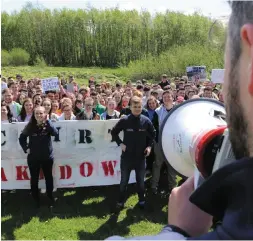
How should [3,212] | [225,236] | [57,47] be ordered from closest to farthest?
[225,236]
[3,212]
[57,47]

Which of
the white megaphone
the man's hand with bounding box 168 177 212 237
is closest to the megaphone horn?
the white megaphone

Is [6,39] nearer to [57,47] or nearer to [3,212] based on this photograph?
[57,47]

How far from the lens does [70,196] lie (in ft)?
20.2

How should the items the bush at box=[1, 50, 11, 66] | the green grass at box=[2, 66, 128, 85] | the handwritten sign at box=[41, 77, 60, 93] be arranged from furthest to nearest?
the bush at box=[1, 50, 11, 66]
the green grass at box=[2, 66, 128, 85]
the handwritten sign at box=[41, 77, 60, 93]

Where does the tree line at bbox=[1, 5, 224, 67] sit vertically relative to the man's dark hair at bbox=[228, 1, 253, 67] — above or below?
above

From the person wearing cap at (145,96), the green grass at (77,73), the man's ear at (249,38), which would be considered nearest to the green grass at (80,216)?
the person wearing cap at (145,96)

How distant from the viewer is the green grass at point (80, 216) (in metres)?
5.01

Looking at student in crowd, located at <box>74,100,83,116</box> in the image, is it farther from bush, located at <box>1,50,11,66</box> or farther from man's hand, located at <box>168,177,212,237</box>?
bush, located at <box>1,50,11,66</box>

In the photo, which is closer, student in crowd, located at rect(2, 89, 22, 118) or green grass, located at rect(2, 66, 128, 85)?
student in crowd, located at rect(2, 89, 22, 118)

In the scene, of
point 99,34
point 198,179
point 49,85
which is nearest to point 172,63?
point 99,34

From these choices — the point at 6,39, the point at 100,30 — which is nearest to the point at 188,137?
the point at 100,30

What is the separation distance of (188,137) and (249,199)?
2.25ft

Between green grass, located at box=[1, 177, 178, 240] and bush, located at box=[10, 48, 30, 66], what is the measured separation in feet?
87.5

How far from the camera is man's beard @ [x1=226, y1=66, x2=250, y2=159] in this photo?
0.63 metres
